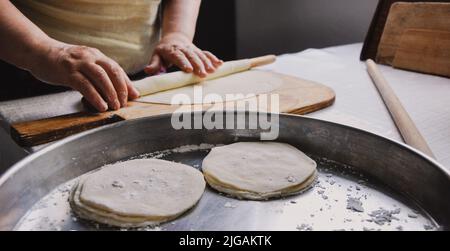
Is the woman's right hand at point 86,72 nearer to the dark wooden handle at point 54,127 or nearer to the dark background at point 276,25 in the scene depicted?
the dark wooden handle at point 54,127

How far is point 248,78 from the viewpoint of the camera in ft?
5.02

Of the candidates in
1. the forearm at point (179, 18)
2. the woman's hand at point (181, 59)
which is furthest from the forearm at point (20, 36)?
the forearm at point (179, 18)

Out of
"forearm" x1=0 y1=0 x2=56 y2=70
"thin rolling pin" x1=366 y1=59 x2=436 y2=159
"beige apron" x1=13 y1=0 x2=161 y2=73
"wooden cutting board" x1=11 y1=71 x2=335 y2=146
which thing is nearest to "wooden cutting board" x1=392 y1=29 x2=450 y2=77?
"thin rolling pin" x1=366 y1=59 x2=436 y2=159

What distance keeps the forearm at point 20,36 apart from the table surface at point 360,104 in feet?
0.51

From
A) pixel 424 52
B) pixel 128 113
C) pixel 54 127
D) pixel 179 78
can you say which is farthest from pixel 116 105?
pixel 424 52

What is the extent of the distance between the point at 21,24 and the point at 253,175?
793mm

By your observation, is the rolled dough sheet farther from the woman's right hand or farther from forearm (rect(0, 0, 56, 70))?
forearm (rect(0, 0, 56, 70))

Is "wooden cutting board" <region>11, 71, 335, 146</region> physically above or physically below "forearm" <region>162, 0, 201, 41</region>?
below

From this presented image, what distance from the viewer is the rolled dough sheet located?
1292 mm

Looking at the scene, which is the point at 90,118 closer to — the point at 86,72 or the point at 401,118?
the point at 86,72

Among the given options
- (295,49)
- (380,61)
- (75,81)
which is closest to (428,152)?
(75,81)

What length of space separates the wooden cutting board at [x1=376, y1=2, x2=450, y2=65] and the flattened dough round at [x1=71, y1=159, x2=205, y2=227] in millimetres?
1230

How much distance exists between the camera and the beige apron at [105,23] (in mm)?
1398

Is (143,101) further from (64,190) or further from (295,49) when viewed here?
(295,49)
